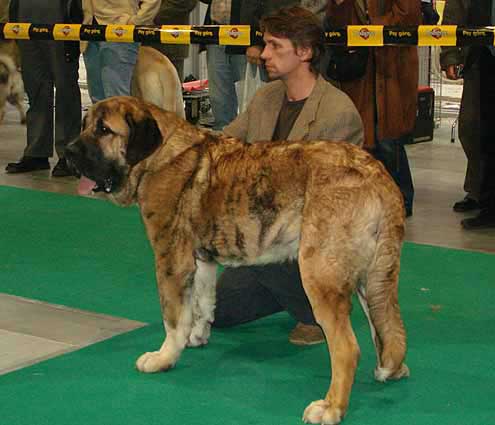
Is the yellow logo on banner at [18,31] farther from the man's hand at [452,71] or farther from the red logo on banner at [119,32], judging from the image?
the man's hand at [452,71]

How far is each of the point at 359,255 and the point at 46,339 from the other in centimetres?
185

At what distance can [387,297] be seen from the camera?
4414mm

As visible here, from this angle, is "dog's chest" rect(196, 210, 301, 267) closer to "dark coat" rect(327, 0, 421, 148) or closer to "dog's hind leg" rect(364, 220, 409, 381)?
"dog's hind leg" rect(364, 220, 409, 381)

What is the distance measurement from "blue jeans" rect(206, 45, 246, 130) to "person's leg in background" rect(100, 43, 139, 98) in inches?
33.9

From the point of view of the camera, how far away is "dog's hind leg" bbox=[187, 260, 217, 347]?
16.5 ft

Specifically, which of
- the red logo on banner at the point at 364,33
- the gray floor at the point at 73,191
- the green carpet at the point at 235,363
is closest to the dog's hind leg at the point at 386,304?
the green carpet at the point at 235,363

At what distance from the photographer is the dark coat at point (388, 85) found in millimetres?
7887

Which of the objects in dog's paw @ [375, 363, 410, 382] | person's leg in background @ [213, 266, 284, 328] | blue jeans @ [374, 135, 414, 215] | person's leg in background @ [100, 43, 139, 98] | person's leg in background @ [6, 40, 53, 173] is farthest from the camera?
person's leg in background @ [6, 40, 53, 173]

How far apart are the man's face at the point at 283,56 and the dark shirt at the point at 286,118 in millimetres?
190

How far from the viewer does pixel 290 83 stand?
16.7ft

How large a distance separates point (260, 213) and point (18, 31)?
571 cm

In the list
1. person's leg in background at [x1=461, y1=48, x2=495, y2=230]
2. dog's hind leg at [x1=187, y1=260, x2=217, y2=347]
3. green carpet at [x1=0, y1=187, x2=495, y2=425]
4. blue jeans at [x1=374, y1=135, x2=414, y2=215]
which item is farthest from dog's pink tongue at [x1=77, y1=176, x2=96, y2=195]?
person's leg in background at [x1=461, y1=48, x2=495, y2=230]

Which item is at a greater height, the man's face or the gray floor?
the man's face

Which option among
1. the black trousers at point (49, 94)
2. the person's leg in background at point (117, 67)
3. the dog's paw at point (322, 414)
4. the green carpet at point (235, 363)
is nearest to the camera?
the dog's paw at point (322, 414)
